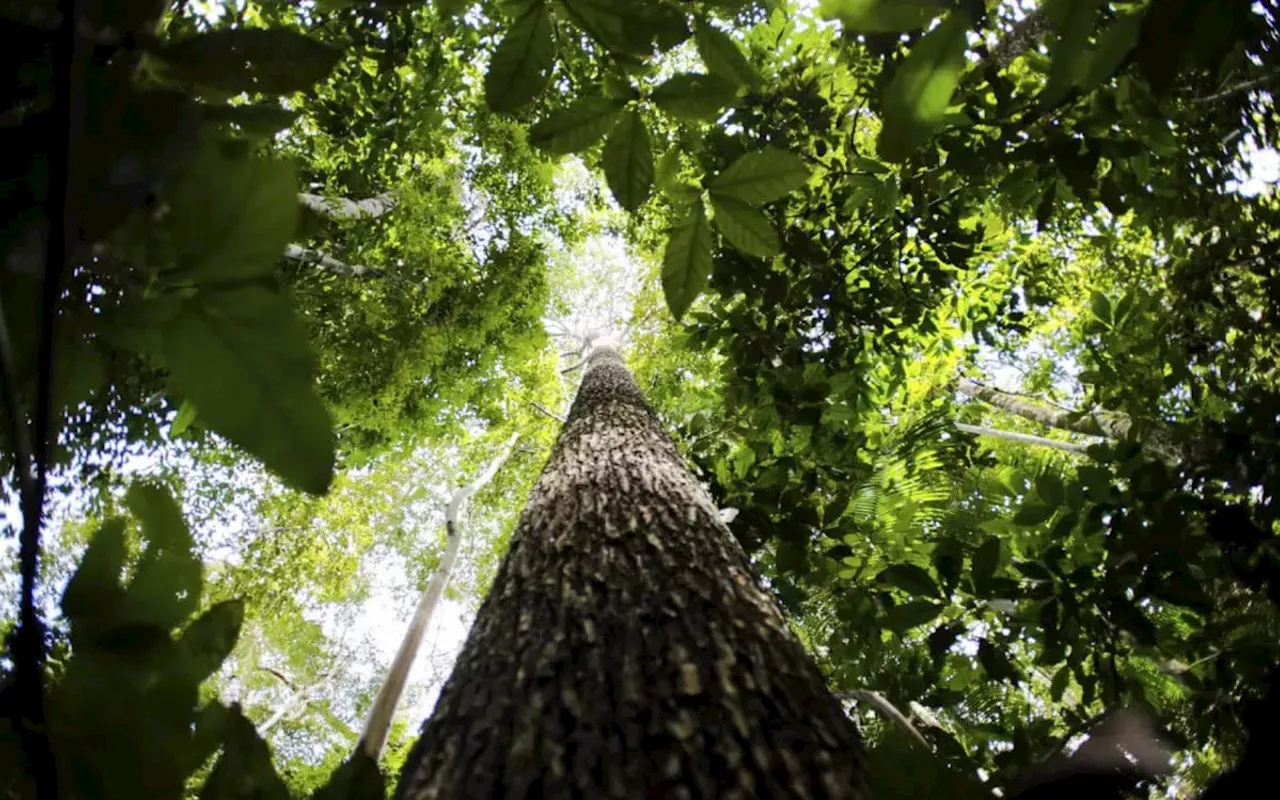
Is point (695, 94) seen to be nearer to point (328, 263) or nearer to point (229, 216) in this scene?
point (229, 216)

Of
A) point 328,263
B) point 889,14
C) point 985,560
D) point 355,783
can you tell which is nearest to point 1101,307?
point 985,560

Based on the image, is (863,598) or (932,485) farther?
(932,485)

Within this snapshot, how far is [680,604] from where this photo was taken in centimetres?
147

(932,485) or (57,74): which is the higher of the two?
(932,485)

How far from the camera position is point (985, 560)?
6.27 feet

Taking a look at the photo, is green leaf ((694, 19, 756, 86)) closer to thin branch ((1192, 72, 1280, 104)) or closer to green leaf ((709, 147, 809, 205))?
green leaf ((709, 147, 809, 205))

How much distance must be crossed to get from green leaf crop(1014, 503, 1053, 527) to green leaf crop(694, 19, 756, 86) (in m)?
1.79

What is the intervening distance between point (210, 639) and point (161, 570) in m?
0.10

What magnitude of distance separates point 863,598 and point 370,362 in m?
4.34

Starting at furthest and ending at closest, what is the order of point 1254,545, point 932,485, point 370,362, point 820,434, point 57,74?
point 370,362, point 932,485, point 820,434, point 1254,545, point 57,74

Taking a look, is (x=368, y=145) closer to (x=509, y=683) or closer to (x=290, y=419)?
(x=509, y=683)

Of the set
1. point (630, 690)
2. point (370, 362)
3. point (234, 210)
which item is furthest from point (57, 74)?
point (370, 362)

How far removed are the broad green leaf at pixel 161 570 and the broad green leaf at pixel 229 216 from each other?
0.52 feet

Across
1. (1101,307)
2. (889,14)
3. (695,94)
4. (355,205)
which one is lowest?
(889,14)
